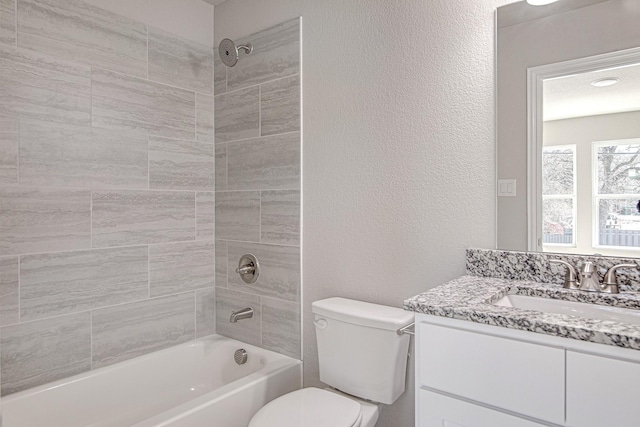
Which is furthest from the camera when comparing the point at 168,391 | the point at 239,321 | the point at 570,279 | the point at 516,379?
the point at 239,321

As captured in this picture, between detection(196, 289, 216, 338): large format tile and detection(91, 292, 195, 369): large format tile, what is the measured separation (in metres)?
0.04

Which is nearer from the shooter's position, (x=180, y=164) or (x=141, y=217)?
(x=141, y=217)

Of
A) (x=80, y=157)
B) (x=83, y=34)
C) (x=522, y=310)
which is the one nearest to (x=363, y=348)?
(x=522, y=310)

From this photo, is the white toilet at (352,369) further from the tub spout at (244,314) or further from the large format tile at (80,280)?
the large format tile at (80,280)

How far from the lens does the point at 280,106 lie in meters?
2.23

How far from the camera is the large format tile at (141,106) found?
6.70 ft

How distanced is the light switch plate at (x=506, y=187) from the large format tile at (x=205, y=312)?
172 cm

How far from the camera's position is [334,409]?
155cm

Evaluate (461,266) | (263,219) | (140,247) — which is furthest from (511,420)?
(140,247)

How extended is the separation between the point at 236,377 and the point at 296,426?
36.7 inches

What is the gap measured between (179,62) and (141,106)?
361 millimetres

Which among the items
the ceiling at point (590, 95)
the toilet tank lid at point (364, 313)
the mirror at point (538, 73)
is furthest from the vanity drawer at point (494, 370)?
the ceiling at point (590, 95)

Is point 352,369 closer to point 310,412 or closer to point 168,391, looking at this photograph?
point 310,412

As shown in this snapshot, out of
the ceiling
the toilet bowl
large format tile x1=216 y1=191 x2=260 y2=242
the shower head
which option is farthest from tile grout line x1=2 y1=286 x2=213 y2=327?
the ceiling
